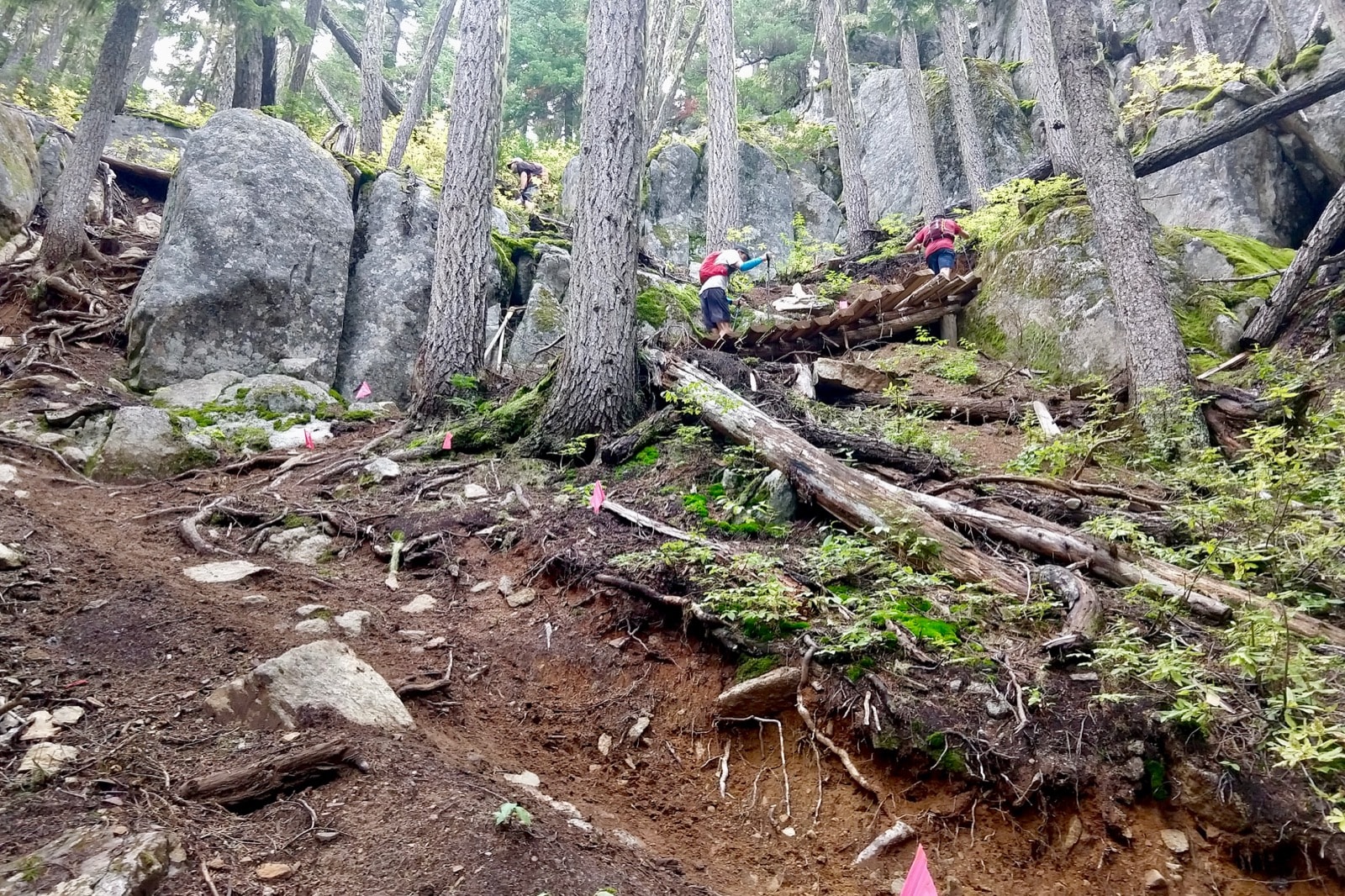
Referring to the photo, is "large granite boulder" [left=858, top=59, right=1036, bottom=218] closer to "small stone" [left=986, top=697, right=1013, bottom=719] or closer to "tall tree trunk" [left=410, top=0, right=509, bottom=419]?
"tall tree trunk" [left=410, top=0, right=509, bottom=419]

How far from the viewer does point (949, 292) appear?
998cm

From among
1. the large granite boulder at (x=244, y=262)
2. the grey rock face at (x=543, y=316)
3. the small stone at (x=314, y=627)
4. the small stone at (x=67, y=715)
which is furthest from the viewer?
the grey rock face at (x=543, y=316)

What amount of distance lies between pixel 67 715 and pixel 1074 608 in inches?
178

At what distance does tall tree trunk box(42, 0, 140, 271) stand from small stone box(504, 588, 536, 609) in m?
9.83

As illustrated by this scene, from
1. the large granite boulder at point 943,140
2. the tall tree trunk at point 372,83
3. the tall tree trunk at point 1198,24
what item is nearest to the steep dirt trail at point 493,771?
the tall tree trunk at point 372,83

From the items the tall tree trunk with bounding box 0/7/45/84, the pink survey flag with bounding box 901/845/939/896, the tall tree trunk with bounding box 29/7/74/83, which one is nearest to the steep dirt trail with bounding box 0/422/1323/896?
the pink survey flag with bounding box 901/845/939/896

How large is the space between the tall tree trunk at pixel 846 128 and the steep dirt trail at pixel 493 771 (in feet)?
45.8

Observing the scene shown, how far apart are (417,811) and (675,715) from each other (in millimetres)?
1557

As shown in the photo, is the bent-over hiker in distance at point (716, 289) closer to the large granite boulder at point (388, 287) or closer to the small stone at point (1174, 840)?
the large granite boulder at point (388, 287)

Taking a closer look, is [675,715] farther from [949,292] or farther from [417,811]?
[949,292]

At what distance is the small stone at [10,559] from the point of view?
138 inches

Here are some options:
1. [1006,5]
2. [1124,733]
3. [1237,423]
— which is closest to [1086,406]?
[1237,423]

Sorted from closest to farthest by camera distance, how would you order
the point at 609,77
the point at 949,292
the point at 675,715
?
the point at 675,715
the point at 609,77
the point at 949,292

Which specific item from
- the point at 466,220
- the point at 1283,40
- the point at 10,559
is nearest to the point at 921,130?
the point at 1283,40
